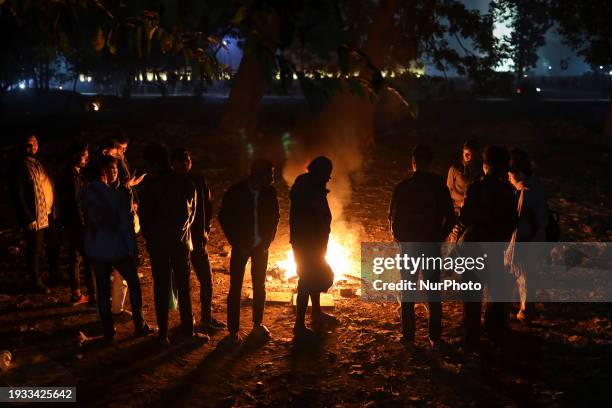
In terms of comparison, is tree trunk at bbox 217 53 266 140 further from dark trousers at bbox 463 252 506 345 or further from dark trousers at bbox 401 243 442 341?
dark trousers at bbox 463 252 506 345

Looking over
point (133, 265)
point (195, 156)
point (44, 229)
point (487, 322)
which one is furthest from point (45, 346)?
point (195, 156)

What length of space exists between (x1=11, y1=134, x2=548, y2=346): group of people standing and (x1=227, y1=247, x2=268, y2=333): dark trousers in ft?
0.04

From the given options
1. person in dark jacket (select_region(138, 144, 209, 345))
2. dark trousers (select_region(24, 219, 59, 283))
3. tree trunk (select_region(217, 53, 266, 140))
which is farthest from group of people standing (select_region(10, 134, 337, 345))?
tree trunk (select_region(217, 53, 266, 140))

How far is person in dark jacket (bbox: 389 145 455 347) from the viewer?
629 centimetres

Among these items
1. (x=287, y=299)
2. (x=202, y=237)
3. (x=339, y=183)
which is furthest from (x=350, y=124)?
(x=202, y=237)

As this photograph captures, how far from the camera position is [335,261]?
959 cm

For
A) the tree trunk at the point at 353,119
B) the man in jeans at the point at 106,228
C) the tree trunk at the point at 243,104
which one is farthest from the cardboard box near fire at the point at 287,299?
the tree trunk at the point at 243,104

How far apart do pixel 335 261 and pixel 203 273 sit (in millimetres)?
3036

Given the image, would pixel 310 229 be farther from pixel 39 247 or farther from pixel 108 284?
pixel 39 247

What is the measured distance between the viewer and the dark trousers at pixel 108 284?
6.38 meters

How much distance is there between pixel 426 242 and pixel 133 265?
3.14 m

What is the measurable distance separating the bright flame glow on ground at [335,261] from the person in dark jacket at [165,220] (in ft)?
Result: 9.70

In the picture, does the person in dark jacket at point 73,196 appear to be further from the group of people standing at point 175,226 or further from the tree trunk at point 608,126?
the tree trunk at point 608,126

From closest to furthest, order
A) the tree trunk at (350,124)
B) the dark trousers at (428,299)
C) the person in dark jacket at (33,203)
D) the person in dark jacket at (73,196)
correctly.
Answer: the dark trousers at (428,299) < the person in dark jacket at (73,196) < the person in dark jacket at (33,203) < the tree trunk at (350,124)
